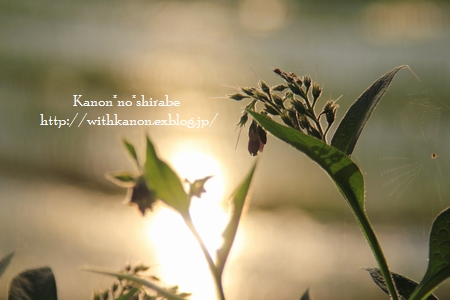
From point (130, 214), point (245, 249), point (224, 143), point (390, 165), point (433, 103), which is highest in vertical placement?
point (433, 103)

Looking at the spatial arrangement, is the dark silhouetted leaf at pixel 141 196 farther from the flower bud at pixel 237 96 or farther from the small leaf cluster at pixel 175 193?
the flower bud at pixel 237 96

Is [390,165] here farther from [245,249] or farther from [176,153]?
[176,153]

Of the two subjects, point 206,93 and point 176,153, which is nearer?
point 176,153

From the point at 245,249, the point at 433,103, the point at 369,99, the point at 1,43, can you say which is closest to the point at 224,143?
the point at 245,249

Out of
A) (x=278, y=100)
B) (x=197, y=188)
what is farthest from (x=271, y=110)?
(x=197, y=188)

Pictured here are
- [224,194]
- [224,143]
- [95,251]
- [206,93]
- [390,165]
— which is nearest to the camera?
[95,251]

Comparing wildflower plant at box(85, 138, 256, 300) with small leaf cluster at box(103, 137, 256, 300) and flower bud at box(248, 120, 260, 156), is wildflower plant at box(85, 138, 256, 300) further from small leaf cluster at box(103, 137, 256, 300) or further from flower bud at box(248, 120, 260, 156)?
flower bud at box(248, 120, 260, 156)

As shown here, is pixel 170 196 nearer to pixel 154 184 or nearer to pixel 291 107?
pixel 154 184
